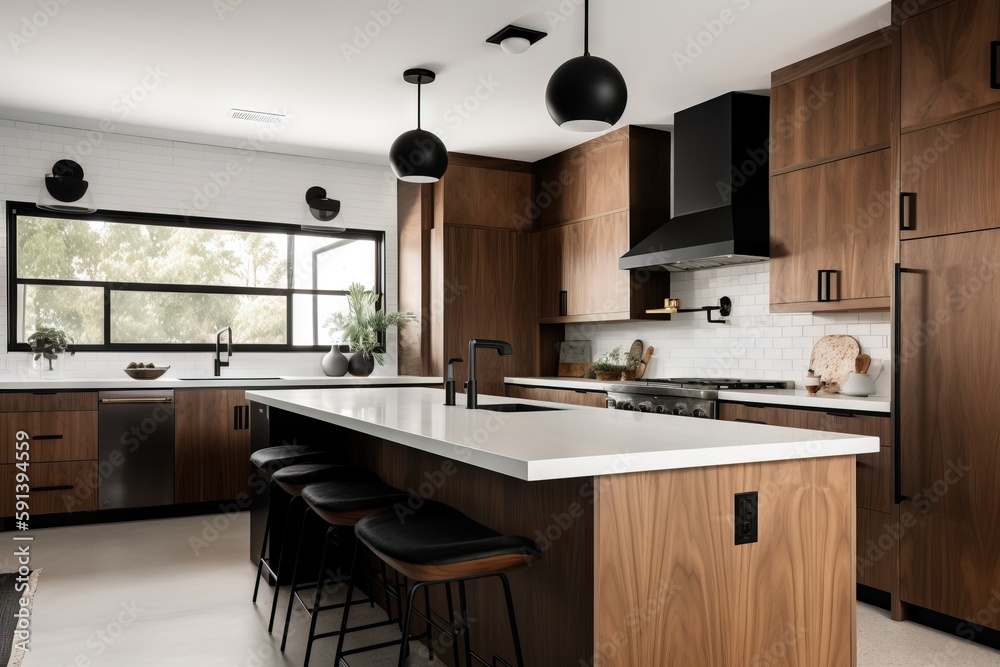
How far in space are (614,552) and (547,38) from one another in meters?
2.95

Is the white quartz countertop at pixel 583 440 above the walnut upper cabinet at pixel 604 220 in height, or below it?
below

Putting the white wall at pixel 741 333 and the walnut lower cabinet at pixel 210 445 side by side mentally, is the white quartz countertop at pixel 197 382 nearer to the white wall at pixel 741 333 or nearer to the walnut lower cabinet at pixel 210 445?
the walnut lower cabinet at pixel 210 445

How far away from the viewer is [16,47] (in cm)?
407

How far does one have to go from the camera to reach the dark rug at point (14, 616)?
2.86 m

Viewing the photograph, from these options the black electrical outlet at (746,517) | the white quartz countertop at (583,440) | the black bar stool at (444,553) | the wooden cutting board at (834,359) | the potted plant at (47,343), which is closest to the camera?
the white quartz countertop at (583,440)

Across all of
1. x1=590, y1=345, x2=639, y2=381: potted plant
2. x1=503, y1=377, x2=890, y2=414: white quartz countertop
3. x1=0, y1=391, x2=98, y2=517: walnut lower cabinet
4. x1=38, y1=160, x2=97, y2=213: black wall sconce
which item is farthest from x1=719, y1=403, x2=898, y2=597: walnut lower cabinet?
x1=38, y1=160, x2=97, y2=213: black wall sconce

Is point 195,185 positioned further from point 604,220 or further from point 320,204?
point 604,220

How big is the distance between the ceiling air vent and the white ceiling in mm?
77

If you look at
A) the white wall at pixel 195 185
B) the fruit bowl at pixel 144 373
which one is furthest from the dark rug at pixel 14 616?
the white wall at pixel 195 185

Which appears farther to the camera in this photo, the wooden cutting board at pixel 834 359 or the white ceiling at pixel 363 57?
the wooden cutting board at pixel 834 359

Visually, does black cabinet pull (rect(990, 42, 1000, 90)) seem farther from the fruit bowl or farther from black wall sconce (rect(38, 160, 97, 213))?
black wall sconce (rect(38, 160, 97, 213))

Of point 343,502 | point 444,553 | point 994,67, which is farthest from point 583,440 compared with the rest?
point 994,67

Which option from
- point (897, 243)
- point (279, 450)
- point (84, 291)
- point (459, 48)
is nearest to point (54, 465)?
point (84, 291)

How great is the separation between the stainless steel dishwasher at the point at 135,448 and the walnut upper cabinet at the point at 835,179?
3.89 meters
